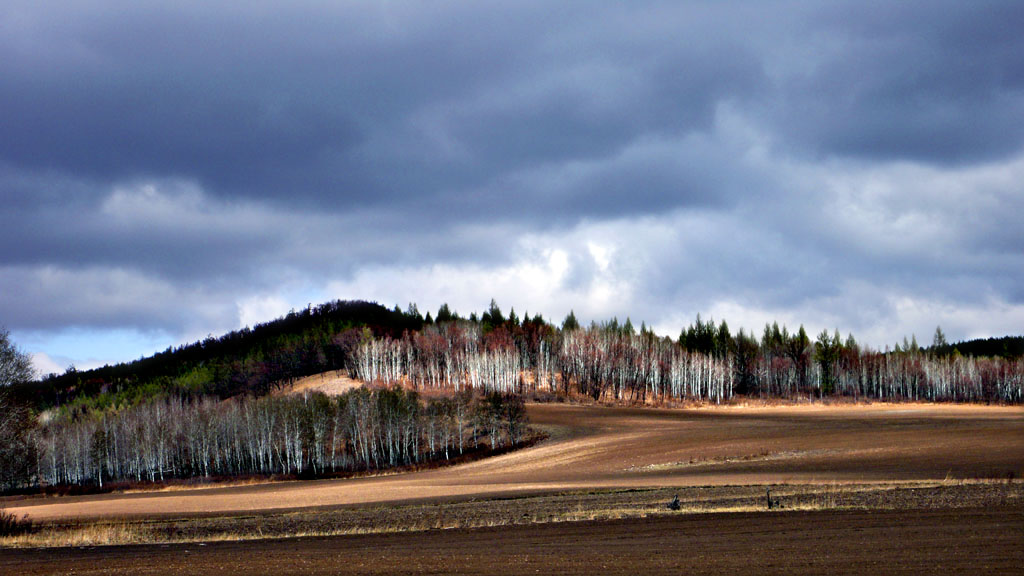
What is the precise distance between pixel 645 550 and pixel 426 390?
121303 mm

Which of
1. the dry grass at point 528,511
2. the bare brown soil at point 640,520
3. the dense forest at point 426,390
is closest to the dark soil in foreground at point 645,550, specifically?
the bare brown soil at point 640,520

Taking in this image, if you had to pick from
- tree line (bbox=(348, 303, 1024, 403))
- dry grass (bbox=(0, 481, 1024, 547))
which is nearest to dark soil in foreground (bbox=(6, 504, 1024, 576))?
dry grass (bbox=(0, 481, 1024, 547))

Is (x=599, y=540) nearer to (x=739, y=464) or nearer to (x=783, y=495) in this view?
(x=783, y=495)

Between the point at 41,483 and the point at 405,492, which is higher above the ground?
the point at 405,492

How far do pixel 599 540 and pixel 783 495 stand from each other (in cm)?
1427

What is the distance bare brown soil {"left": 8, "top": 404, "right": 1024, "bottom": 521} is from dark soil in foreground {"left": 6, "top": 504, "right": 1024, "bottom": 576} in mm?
16987

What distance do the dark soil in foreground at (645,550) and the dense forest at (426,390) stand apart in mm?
66368

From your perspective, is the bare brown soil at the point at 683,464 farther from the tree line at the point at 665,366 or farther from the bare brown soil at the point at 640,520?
the tree line at the point at 665,366

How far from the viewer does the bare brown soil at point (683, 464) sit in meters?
50.6

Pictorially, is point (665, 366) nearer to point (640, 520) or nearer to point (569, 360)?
point (569, 360)

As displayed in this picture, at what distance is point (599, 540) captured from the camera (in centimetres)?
2747

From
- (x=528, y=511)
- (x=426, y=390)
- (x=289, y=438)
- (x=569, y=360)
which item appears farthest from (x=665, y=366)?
(x=528, y=511)

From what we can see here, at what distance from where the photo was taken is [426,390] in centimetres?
14425

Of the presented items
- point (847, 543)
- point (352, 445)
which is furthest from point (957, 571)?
point (352, 445)
